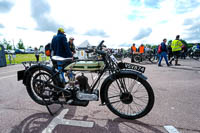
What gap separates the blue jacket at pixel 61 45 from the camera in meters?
3.47

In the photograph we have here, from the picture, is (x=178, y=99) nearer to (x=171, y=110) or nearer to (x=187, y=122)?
(x=171, y=110)

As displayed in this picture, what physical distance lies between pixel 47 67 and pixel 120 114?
1880mm

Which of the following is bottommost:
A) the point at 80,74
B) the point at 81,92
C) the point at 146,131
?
the point at 146,131

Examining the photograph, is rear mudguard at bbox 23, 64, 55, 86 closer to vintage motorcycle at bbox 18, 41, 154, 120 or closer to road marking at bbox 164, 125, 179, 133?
vintage motorcycle at bbox 18, 41, 154, 120

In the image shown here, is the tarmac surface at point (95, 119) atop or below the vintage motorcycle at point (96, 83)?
below

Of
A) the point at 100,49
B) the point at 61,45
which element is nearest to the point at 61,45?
the point at 61,45

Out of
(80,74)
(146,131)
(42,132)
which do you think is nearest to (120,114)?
(146,131)

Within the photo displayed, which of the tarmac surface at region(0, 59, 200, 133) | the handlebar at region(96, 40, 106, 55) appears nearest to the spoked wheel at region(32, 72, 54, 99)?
the tarmac surface at region(0, 59, 200, 133)

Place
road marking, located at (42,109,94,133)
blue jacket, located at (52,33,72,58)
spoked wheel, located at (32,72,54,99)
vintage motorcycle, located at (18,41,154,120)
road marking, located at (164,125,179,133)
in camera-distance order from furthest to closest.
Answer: blue jacket, located at (52,33,72,58) < spoked wheel, located at (32,72,54,99) < vintage motorcycle, located at (18,41,154,120) < road marking, located at (42,109,94,133) < road marking, located at (164,125,179,133)

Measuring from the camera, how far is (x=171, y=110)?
2.53m

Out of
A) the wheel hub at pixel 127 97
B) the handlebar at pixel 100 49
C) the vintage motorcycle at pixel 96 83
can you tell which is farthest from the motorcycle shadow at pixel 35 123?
the handlebar at pixel 100 49

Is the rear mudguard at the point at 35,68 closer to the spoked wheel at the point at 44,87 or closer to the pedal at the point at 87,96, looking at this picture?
the spoked wheel at the point at 44,87

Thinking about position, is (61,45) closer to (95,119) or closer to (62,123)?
(62,123)

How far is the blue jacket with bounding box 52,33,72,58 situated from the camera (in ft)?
11.4
